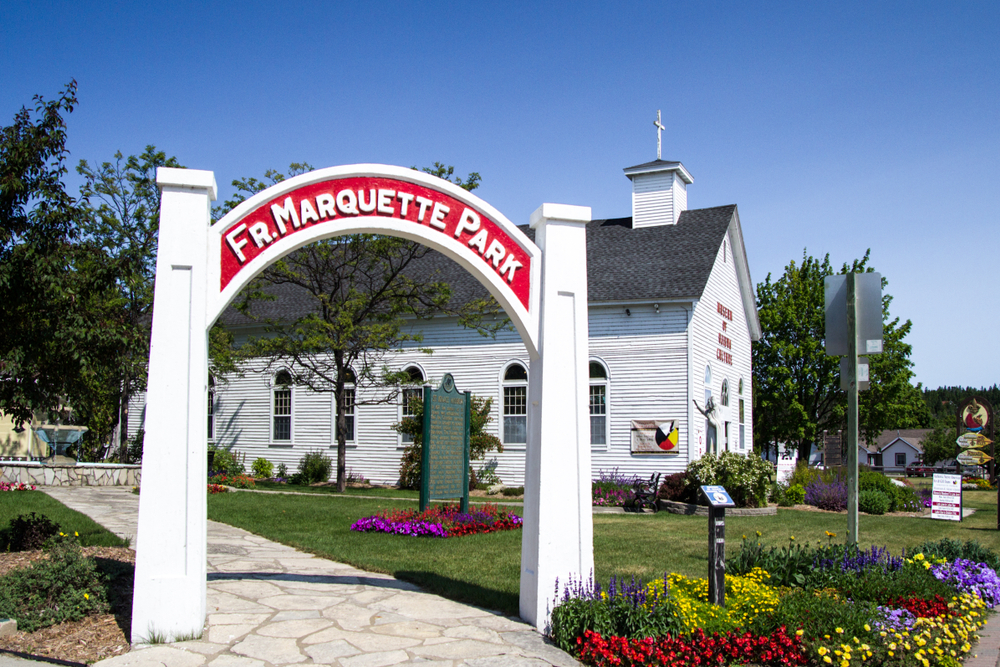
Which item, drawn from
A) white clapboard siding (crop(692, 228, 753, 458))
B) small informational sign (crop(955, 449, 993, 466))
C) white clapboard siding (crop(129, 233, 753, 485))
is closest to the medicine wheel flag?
white clapboard siding (crop(129, 233, 753, 485))

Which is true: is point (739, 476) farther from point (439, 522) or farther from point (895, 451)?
point (895, 451)

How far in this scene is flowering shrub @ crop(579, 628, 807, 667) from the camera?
5.61 meters

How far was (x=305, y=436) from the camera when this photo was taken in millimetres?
25641

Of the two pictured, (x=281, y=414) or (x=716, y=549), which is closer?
(x=716, y=549)

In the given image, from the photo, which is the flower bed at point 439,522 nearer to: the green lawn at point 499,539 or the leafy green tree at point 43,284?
the green lawn at point 499,539

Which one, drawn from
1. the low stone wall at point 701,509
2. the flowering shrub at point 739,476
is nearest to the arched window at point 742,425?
the flowering shrub at point 739,476

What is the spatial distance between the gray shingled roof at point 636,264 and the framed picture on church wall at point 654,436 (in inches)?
127

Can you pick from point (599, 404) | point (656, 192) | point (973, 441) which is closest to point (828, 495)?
point (973, 441)

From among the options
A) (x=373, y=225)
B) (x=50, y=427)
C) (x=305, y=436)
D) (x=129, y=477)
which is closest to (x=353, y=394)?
(x=305, y=436)

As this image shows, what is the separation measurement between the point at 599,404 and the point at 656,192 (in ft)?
24.4

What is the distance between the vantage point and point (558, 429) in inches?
265

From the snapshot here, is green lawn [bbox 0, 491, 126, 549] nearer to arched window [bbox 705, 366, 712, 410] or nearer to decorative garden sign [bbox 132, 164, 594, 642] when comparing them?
decorative garden sign [bbox 132, 164, 594, 642]

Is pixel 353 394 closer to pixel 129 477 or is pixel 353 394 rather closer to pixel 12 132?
pixel 129 477

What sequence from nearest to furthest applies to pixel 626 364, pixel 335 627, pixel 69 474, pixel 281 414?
pixel 335 627, pixel 69 474, pixel 626 364, pixel 281 414
